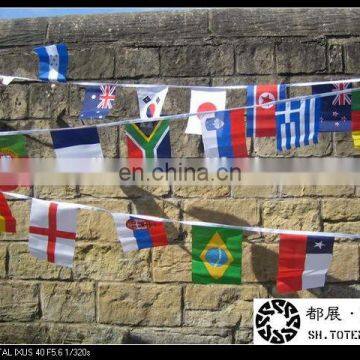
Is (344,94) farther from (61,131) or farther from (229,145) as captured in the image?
(61,131)

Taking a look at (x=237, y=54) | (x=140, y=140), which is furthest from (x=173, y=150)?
(x=237, y=54)

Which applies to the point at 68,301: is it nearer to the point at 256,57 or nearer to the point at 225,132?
the point at 225,132

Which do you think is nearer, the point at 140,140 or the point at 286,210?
the point at 140,140

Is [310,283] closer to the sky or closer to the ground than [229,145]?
closer to the ground

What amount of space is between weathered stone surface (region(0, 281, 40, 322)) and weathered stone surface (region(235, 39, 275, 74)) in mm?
2262

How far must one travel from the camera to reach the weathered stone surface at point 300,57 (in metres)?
3.92

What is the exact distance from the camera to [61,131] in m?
3.68

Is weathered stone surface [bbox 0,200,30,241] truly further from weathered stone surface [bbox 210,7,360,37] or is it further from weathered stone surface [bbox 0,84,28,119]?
weathered stone surface [bbox 210,7,360,37]

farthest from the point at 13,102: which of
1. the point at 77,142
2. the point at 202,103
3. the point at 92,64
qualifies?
the point at 202,103

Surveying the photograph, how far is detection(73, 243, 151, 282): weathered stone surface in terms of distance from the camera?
4121 millimetres

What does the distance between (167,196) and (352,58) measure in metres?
1.64

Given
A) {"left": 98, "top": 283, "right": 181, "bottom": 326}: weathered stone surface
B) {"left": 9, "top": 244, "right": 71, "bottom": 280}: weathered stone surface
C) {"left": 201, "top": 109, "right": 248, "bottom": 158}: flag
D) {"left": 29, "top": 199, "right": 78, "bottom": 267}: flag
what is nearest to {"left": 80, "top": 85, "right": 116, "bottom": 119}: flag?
{"left": 29, "top": 199, "right": 78, "bottom": 267}: flag

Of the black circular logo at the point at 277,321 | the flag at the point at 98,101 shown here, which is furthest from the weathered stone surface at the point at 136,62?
the black circular logo at the point at 277,321

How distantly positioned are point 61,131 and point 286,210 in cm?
167
